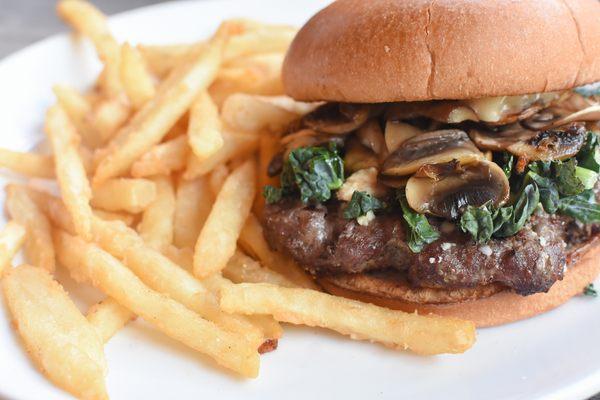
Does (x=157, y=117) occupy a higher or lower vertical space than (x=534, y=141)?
lower

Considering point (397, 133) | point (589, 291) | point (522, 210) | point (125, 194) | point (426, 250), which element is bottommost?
point (589, 291)

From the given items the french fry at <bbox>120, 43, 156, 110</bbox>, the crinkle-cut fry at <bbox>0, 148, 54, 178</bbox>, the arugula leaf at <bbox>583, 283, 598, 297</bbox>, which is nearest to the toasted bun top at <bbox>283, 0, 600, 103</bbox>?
the arugula leaf at <bbox>583, 283, 598, 297</bbox>

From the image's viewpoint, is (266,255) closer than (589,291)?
No

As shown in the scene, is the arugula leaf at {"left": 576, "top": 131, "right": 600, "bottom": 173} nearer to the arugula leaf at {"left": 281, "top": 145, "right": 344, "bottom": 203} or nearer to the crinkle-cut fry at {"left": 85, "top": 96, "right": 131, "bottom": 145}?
the arugula leaf at {"left": 281, "top": 145, "right": 344, "bottom": 203}

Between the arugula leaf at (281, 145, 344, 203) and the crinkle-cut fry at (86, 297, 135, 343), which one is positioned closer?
the crinkle-cut fry at (86, 297, 135, 343)

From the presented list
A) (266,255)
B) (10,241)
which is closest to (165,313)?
(266,255)

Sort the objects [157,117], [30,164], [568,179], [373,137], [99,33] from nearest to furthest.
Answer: [568,179] < [373,137] < [157,117] < [30,164] < [99,33]

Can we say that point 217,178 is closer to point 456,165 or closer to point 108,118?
point 108,118
